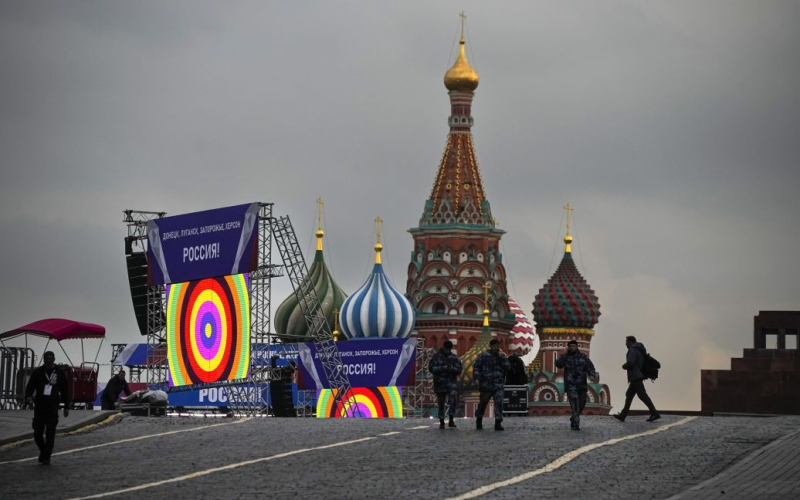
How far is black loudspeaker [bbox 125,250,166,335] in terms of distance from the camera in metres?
73.2

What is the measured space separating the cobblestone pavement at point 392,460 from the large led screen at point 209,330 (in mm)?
28752

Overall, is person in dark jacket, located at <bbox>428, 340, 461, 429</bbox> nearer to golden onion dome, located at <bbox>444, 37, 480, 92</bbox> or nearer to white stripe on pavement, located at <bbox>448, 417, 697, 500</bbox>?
white stripe on pavement, located at <bbox>448, 417, 697, 500</bbox>

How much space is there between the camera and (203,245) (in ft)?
216

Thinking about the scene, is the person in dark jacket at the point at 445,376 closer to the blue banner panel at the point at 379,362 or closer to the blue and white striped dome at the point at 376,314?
the blue banner panel at the point at 379,362

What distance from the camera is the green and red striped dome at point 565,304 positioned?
13762cm

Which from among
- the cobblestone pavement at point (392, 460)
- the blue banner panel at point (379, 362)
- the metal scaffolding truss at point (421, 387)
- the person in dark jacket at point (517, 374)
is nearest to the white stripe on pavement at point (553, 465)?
the cobblestone pavement at point (392, 460)

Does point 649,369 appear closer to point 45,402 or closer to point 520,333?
point 45,402

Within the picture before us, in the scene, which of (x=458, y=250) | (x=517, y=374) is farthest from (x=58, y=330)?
(x=458, y=250)

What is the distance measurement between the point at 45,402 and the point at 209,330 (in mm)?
36801

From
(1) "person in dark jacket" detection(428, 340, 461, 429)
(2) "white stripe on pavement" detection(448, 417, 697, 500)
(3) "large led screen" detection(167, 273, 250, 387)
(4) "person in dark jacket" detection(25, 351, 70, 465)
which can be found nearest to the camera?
(2) "white stripe on pavement" detection(448, 417, 697, 500)

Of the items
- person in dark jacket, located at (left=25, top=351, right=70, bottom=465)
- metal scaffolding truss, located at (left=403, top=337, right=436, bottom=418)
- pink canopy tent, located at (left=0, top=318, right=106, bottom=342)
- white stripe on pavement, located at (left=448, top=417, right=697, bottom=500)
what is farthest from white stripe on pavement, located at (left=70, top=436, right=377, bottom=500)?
metal scaffolding truss, located at (left=403, top=337, right=436, bottom=418)

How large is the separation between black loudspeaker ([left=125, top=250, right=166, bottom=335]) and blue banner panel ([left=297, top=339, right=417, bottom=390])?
20.1 meters

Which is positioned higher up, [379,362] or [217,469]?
[379,362]

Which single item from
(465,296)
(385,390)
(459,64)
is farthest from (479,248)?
(385,390)
